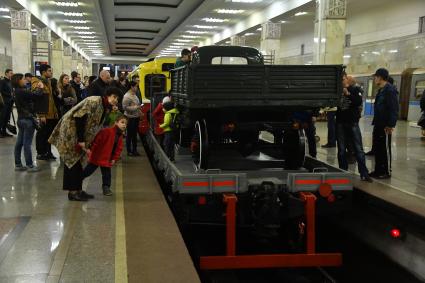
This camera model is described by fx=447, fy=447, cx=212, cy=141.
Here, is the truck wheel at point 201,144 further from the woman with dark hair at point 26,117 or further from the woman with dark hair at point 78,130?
the woman with dark hair at point 26,117

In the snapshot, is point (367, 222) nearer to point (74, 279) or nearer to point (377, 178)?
point (377, 178)

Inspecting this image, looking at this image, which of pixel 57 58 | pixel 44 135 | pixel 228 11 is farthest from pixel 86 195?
A: pixel 57 58

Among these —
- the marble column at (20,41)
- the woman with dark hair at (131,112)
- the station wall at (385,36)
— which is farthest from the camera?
the station wall at (385,36)

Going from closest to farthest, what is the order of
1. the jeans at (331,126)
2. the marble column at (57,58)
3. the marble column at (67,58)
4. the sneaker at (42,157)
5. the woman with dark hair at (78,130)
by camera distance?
1. the woman with dark hair at (78,130)
2. the sneaker at (42,157)
3. the jeans at (331,126)
4. the marble column at (57,58)
5. the marble column at (67,58)

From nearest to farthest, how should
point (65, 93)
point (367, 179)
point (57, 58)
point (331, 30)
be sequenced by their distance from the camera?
1. point (367, 179)
2. point (65, 93)
3. point (331, 30)
4. point (57, 58)

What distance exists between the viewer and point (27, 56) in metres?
20.5

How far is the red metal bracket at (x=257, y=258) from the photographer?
17.0 feet

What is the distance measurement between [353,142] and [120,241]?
14.3 feet

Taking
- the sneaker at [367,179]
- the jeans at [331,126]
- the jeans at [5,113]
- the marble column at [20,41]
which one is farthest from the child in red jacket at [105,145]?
the marble column at [20,41]

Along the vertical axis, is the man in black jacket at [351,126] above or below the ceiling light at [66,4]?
below

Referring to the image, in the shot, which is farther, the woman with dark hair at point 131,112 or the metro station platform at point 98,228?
the woman with dark hair at point 131,112

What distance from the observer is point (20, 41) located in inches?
796

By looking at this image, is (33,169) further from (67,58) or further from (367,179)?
(67,58)

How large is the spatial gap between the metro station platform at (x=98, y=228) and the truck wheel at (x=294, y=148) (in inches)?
46.3
